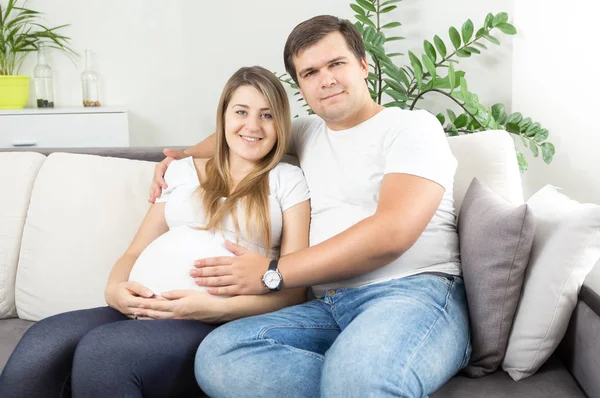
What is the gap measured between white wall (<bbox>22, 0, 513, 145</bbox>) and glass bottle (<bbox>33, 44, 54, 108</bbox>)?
0.08 meters

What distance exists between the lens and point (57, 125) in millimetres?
3783

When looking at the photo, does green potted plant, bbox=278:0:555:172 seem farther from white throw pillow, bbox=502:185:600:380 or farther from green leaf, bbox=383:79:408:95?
white throw pillow, bbox=502:185:600:380

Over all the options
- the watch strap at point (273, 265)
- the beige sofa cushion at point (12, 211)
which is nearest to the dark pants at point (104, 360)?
the watch strap at point (273, 265)

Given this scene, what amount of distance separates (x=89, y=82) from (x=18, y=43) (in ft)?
1.39

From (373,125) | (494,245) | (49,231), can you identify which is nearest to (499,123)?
(373,125)

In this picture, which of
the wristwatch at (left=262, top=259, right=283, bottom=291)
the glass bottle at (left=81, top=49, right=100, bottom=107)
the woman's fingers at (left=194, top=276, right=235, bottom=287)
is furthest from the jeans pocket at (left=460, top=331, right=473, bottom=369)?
the glass bottle at (left=81, top=49, right=100, bottom=107)

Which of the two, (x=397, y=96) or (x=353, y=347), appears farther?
(x=397, y=96)

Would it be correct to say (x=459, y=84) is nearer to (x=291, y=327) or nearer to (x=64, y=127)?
(x=291, y=327)

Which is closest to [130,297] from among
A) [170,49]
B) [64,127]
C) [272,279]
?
[272,279]

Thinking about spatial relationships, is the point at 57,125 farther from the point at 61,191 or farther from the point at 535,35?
the point at 535,35

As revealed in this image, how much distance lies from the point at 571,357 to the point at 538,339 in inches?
4.1

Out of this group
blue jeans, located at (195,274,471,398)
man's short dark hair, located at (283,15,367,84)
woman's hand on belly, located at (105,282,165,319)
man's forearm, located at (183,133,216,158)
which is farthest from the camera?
man's forearm, located at (183,133,216,158)

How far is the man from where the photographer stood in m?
1.42

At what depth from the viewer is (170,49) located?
397 cm
